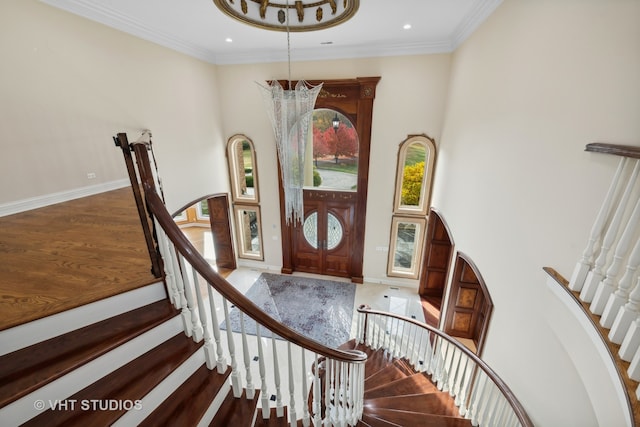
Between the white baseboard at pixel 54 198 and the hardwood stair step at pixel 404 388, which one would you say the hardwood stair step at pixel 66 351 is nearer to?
the hardwood stair step at pixel 404 388

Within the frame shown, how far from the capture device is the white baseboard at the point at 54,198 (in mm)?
2908

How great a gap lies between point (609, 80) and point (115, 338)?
116 inches

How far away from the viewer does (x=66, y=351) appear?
121 cm

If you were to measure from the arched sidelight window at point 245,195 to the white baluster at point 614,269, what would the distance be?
591 cm

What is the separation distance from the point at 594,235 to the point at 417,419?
216cm

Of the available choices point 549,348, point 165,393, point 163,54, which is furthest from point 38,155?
point 549,348

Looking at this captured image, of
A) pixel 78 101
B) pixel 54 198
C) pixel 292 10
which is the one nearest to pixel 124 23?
pixel 78 101

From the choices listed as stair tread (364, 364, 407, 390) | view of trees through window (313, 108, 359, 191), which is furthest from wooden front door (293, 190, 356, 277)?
stair tread (364, 364, 407, 390)

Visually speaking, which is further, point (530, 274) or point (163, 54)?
point (163, 54)

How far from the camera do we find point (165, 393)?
1.34 metres

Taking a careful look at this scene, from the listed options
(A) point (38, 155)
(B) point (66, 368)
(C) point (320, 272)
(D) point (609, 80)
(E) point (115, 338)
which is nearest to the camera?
(B) point (66, 368)

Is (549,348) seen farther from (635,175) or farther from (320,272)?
(320,272)

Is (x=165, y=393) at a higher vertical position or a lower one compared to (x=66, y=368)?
lower

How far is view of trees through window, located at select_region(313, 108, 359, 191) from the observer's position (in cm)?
566
